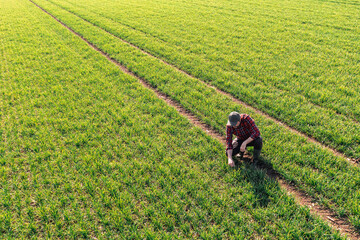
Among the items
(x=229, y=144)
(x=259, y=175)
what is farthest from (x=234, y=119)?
(x=259, y=175)

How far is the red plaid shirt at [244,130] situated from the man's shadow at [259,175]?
59cm

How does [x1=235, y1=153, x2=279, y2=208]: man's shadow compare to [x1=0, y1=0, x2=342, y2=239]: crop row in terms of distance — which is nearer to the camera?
[x1=0, y1=0, x2=342, y2=239]: crop row

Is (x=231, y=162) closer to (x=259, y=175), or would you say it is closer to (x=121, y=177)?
(x=259, y=175)

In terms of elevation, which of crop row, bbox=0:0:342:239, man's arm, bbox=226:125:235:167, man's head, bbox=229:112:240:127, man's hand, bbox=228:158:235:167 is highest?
man's head, bbox=229:112:240:127

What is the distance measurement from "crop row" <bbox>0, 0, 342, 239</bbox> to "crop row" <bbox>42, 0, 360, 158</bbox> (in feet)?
9.10

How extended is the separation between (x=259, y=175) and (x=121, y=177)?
10.3 ft

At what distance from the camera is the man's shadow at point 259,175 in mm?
4441

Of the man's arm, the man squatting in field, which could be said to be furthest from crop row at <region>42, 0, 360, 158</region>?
the man's arm

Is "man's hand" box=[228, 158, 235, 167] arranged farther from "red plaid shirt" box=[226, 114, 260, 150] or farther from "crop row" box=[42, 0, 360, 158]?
"crop row" box=[42, 0, 360, 158]

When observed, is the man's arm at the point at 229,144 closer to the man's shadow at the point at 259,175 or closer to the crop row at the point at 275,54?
the man's shadow at the point at 259,175

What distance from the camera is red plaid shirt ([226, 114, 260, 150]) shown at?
4852 millimetres

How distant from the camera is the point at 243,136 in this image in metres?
5.12

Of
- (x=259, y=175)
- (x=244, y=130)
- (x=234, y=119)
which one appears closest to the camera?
(x=234, y=119)

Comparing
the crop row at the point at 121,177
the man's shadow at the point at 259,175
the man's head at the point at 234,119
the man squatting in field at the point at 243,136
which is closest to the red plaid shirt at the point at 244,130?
the man squatting in field at the point at 243,136
